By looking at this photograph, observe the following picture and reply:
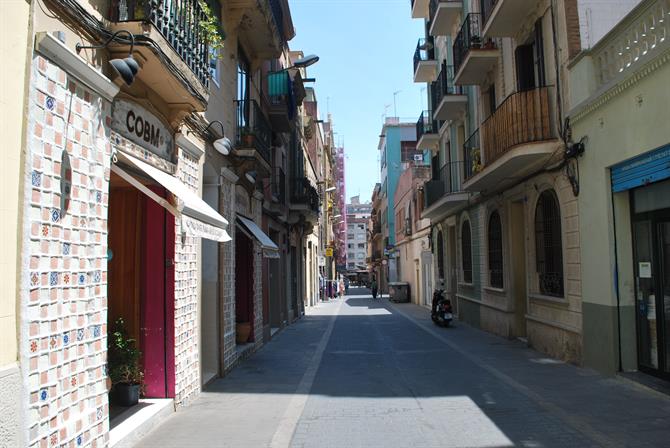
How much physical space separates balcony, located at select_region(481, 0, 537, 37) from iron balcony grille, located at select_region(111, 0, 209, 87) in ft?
23.9

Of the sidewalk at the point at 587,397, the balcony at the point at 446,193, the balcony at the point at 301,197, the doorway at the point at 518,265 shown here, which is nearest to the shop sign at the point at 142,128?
the sidewalk at the point at 587,397

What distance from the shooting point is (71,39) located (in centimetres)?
467

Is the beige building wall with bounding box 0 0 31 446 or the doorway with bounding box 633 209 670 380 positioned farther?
the doorway with bounding box 633 209 670 380

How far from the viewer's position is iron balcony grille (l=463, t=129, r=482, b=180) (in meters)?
15.6

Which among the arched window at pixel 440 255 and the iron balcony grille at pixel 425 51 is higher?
the iron balcony grille at pixel 425 51

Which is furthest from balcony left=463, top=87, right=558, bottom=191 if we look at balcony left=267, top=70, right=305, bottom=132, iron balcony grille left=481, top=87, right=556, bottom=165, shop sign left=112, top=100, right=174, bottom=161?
shop sign left=112, top=100, right=174, bottom=161

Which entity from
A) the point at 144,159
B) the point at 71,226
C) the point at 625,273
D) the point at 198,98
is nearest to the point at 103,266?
the point at 71,226

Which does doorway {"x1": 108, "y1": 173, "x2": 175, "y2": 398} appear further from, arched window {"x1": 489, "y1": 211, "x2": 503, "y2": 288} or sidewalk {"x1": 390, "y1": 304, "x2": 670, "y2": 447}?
arched window {"x1": 489, "y1": 211, "x2": 503, "y2": 288}

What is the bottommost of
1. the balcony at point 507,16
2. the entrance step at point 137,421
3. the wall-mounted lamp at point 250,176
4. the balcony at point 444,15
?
the entrance step at point 137,421

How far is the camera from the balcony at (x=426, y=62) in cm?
2561

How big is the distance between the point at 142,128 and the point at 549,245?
8924 millimetres

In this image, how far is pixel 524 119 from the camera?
11.3 m

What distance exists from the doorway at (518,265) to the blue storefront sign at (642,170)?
5.47 m

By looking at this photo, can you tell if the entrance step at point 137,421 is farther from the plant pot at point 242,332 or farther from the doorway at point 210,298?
the plant pot at point 242,332
